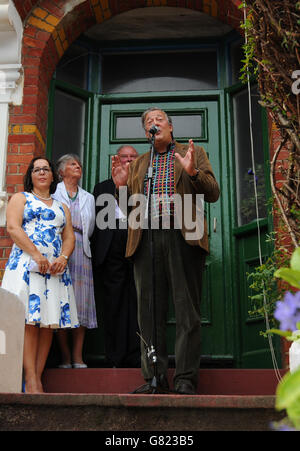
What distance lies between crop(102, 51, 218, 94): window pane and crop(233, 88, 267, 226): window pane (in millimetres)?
443

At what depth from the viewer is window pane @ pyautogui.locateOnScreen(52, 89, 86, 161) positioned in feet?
19.9

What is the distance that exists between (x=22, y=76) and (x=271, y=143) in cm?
231

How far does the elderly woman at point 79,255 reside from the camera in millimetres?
4914

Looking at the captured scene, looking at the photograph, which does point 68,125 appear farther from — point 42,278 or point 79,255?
point 42,278

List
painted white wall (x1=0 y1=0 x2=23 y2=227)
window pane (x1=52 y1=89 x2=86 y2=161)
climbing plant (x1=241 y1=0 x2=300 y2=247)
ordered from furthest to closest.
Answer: window pane (x1=52 y1=89 x2=86 y2=161) → painted white wall (x1=0 y1=0 x2=23 y2=227) → climbing plant (x1=241 y1=0 x2=300 y2=247)

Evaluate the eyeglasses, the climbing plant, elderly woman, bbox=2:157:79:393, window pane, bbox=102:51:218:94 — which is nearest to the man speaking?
elderly woman, bbox=2:157:79:393

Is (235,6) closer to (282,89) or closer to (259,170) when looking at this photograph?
(259,170)

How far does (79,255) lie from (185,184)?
53.1 inches

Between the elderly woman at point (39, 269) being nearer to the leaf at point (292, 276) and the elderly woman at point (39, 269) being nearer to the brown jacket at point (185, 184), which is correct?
the brown jacket at point (185, 184)

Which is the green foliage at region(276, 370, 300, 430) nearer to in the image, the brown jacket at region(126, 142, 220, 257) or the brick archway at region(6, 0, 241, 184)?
the brown jacket at region(126, 142, 220, 257)

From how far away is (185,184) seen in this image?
4.08m

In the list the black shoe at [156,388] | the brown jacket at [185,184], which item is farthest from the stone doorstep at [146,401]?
the brown jacket at [185,184]

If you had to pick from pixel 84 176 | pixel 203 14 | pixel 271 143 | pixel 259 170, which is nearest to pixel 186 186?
pixel 271 143

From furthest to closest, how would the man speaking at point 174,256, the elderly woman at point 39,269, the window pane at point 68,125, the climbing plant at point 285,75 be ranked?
1. the window pane at point 68,125
2. the elderly woman at point 39,269
3. the man speaking at point 174,256
4. the climbing plant at point 285,75
